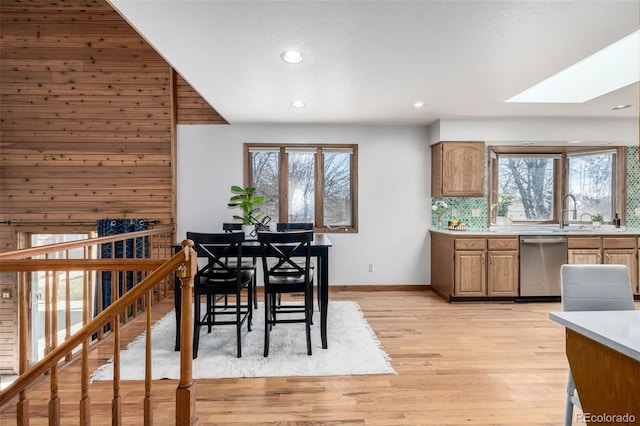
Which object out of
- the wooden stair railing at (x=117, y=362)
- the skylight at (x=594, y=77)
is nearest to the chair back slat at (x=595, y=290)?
the wooden stair railing at (x=117, y=362)

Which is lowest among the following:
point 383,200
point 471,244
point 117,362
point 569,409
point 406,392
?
point 406,392

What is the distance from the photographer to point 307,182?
4.91m

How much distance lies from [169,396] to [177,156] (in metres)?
3.44

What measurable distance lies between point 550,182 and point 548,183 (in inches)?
1.3

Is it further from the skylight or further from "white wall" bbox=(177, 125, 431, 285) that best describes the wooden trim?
the skylight

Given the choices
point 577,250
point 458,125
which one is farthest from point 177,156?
point 577,250

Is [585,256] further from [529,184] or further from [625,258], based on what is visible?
[529,184]

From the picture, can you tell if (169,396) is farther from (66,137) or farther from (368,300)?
(66,137)

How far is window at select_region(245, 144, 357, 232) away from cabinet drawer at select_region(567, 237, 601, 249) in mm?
2802

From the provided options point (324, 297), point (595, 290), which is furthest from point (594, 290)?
point (324, 297)

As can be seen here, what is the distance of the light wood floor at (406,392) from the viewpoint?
1954mm

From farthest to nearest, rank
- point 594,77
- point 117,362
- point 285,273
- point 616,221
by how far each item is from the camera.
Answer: point 616,221
point 594,77
point 285,273
point 117,362

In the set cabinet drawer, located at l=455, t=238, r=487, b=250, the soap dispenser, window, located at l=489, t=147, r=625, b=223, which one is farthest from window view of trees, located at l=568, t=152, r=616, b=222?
cabinet drawer, located at l=455, t=238, r=487, b=250

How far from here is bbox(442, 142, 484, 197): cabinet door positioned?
14.8ft
